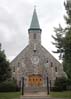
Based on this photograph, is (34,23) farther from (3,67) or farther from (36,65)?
(3,67)

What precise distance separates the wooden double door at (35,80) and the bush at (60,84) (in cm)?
465

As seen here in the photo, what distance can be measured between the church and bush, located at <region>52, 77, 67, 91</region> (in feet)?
15.1

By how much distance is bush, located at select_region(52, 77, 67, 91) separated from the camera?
197ft

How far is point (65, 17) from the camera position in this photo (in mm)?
31797

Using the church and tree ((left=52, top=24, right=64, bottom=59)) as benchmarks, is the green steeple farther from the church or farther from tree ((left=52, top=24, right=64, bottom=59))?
tree ((left=52, top=24, right=64, bottom=59))

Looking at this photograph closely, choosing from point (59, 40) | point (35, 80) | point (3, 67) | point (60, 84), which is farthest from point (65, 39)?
point (35, 80)

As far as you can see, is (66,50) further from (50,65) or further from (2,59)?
(50,65)

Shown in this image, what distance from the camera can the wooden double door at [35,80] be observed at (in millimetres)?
67062

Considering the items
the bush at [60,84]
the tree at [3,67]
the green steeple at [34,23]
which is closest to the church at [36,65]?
the green steeple at [34,23]

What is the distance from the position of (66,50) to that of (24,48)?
39.8m

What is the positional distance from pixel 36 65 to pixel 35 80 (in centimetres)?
319

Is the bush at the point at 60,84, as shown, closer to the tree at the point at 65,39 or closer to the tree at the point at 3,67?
the tree at the point at 3,67

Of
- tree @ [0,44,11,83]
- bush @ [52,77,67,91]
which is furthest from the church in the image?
tree @ [0,44,11,83]

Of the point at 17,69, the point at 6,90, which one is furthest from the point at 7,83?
the point at 17,69
